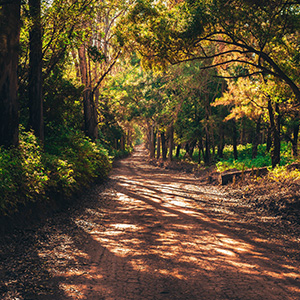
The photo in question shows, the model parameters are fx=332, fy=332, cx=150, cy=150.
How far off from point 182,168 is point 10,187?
24.0 m

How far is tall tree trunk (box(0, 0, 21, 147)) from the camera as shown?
28.1ft

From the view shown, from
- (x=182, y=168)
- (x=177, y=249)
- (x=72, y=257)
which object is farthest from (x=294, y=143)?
(x=72, y=257)

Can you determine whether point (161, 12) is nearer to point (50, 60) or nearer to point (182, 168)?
point (50, 60)

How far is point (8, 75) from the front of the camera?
857cm

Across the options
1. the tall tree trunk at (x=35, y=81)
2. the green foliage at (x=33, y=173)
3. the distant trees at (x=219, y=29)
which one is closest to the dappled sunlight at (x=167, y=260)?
the green foliage at (x=33, y=173)

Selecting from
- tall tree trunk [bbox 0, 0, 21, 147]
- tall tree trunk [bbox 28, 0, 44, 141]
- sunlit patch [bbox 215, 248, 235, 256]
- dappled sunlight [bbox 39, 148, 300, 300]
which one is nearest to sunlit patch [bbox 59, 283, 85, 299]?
dappled sunlight [bbox 39, 148, 300, 300]

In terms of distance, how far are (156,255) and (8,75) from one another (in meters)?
5.96

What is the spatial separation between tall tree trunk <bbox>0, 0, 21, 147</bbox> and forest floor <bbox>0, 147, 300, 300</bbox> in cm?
257

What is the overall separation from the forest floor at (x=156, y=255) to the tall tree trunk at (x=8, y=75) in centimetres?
257

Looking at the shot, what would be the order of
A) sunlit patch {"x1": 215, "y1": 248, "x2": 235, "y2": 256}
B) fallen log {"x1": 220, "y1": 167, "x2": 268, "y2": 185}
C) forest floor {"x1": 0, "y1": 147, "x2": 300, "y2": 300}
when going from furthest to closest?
fallen log {"x1": 220, "y1": 167, "x2": 268, "y2": 185} < sunlit patch {"x1": 215, "y1": 248, "x2": 235, "y2": 256} < forest floor {"x1": 0, "y1": 147, "x2": 300, "y2": 300}

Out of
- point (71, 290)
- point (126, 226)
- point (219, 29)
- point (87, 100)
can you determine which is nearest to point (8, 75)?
point (126, 226)

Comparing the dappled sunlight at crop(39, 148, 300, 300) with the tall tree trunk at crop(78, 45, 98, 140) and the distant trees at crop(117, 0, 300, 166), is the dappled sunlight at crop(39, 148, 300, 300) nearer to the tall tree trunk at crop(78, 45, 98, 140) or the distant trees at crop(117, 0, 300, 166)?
the distant trees at crop(117, 0, 300, 166)

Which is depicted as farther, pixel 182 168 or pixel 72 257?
pixel 182 168

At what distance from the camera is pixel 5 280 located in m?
4.72
